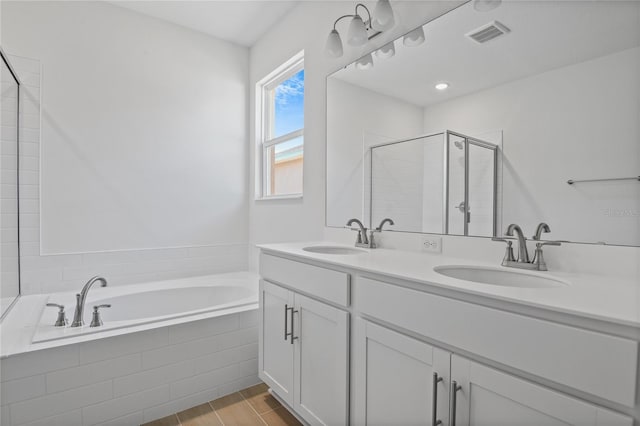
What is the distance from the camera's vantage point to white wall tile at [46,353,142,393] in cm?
156

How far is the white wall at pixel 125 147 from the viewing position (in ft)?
7.64

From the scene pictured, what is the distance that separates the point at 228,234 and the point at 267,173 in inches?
28.1

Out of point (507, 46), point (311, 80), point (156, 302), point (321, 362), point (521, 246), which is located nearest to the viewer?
→ point (521, 246)

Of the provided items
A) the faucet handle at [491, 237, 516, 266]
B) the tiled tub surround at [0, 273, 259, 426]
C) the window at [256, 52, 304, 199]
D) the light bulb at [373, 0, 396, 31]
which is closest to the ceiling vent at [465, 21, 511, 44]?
the light bulb at [373, 0, 396, 31]

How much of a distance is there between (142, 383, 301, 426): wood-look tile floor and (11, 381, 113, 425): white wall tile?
31 cm

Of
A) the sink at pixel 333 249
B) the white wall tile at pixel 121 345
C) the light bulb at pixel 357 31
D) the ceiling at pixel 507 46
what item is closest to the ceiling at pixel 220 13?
the light bulb at pixel 357 31

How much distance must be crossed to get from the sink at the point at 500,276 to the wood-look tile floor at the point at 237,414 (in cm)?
121

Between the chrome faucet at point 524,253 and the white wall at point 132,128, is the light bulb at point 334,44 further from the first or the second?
the white wall at point 132,128

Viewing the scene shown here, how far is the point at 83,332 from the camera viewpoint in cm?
169

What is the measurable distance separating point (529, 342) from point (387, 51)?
1.59 meters

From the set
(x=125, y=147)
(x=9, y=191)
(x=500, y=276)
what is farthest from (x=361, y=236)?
(x=9, y=191)

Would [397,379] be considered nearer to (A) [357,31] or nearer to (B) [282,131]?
(A) [357,31]

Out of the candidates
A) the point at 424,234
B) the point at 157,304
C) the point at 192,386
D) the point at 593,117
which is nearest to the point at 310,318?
the point at 424,234

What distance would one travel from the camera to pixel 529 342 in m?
0.77
